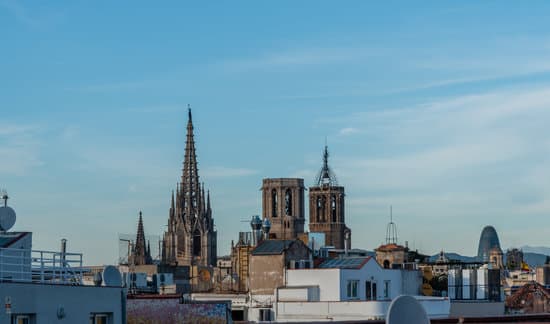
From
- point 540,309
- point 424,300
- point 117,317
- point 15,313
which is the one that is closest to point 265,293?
point 424,300

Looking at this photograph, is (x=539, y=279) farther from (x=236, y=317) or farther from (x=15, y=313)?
(x=15, y=313)

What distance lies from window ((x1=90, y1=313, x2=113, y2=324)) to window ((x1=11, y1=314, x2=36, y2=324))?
2.54 m

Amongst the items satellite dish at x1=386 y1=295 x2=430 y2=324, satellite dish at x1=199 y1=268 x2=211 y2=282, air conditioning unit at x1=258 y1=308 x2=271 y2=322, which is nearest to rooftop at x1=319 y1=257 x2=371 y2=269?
air conditioning unit at x1=258 y1=308 x2=271 y2=322

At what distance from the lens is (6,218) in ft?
98.0

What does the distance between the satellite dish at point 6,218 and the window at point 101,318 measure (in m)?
3.57

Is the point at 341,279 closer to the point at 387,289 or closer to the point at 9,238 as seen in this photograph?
the point at 387,289

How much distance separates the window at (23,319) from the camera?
25.4 metres

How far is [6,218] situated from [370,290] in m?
37.0

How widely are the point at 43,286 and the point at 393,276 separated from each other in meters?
43.5

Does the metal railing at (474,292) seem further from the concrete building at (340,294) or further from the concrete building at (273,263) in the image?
the concrete building at (273,263)

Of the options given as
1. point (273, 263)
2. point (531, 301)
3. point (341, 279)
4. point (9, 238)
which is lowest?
point (531, 301)

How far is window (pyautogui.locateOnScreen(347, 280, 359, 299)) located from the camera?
6247cm

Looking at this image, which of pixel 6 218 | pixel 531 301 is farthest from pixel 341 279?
pixel 6 218

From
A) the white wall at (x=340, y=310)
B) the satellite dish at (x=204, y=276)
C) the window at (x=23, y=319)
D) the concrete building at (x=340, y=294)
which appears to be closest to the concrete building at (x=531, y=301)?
the concrete building at (x=340, y=294)
